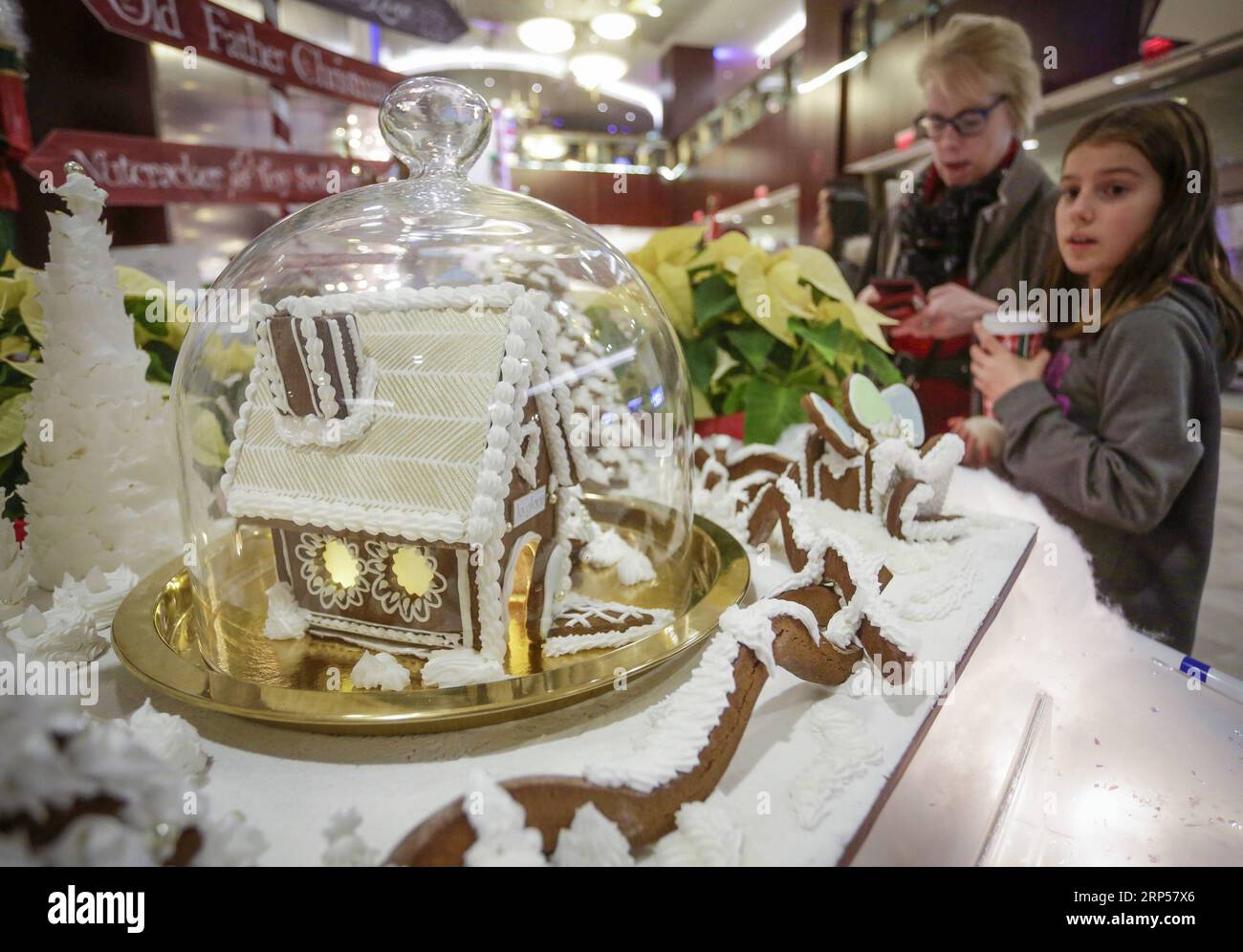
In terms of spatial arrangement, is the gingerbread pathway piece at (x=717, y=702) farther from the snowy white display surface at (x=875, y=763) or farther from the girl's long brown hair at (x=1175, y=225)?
the girl's long brown hair at (x=1175, y=225)

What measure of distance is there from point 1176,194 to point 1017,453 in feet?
2.09

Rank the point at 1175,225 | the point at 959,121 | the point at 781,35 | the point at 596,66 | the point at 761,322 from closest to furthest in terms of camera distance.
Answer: the point at 1175,225
the point at 761,322
the point at 959,121
the point at 781,35
the point at 596,66

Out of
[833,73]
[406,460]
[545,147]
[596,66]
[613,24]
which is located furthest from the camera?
[545,147]

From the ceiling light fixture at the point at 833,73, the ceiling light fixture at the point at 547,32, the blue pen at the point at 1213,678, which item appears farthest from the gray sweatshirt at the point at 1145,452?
the ceiling light fixture at the point at 547,32

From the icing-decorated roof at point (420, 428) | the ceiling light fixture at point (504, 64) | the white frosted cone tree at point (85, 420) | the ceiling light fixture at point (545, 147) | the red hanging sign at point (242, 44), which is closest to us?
the icing-decorated roof at point (420, 428)

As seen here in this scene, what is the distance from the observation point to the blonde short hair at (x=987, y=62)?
178 centimetres

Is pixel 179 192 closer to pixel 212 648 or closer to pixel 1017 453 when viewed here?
pixel 212 648

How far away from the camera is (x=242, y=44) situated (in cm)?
232

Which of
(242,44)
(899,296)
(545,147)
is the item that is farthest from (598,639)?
(545,147)

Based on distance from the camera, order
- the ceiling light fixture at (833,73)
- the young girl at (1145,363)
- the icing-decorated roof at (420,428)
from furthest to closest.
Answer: the ceiling light fixture at (833,73) < the young girl at (1145,363) < the icing-decorated roof at (420,428)

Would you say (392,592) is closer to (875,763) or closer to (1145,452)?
(875,763)

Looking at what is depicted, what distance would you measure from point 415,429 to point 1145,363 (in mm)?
1317

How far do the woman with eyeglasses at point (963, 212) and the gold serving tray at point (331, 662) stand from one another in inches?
46.2

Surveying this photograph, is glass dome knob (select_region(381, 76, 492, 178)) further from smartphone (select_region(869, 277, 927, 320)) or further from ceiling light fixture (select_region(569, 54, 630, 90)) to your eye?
ceiling light fixture (select_region(569, 54, 630, 90))
